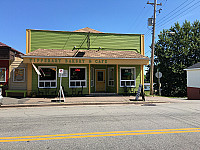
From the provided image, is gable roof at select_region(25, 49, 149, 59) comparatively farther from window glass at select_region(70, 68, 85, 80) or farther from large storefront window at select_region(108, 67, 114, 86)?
large storefront window at select_region(108, 67, 114, 86)

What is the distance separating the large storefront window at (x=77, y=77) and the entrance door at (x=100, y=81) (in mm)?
2330

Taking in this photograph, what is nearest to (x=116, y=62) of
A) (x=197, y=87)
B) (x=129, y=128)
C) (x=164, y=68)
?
(x=129, y=128)

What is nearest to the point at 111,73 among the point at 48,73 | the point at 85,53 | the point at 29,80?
the point at 85,53

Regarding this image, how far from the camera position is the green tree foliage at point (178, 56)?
28109 mm

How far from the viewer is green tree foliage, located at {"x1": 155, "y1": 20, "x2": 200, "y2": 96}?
92.2ft

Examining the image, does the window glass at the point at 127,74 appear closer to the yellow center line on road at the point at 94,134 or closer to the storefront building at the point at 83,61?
the storefront building at the point at 83,61

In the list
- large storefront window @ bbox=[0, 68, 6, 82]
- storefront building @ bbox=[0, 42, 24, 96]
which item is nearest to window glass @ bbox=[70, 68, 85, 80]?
storefront building @ bbox=[0, 42, 24, 96]

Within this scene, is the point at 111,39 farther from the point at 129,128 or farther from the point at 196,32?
the point at 196,32

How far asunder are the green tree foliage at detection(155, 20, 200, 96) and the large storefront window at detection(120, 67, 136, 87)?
1541cm

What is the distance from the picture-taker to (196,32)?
3009 centimetres

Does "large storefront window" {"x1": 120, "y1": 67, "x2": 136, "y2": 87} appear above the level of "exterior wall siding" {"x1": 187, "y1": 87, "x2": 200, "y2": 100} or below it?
above

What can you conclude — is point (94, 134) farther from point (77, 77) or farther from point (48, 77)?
point (48, 77)

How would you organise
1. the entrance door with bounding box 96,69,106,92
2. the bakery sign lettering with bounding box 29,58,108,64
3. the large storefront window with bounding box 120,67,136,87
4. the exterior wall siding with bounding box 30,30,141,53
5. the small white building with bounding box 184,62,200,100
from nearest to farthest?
the bakery sign lettering with bounding box 29,58,108,64 → the exterior wall siding with bounding box 30,30,141,53 → the large storefront window with bounding box 120,67,136,87 → the entrance door with bounding box 96,69,106,92 → the small white building with bounding box 184,62,200,100

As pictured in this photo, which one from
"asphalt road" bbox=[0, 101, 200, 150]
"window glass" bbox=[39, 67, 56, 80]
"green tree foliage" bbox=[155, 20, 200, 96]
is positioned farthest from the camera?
"green tree foliage" bbox=[155, 20, 200, 96]
